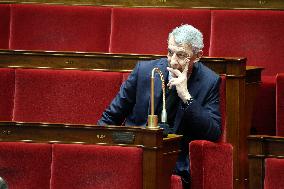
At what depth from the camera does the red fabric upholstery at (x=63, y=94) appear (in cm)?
82

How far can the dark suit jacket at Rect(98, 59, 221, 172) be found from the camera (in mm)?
743

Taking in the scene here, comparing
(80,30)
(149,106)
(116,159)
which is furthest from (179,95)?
(80,30)

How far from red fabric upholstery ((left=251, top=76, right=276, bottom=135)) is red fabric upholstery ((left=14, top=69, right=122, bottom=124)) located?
0.50 ft

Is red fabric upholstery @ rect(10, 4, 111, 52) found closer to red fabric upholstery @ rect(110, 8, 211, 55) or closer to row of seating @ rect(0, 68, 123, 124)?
red fabric upholstery @ rect(110, 8, 211, 55)

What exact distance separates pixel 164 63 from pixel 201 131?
0.08 m

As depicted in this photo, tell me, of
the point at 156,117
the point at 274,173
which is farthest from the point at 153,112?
the point at 274,173

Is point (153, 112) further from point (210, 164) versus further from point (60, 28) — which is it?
point (60, 28)

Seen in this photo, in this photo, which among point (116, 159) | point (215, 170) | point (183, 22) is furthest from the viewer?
point (183, 22)

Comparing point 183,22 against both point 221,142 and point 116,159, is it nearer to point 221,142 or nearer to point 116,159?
point 221,142

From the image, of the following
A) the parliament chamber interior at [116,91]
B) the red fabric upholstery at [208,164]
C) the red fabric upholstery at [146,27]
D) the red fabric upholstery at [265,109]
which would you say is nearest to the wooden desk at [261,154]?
the parliament chamber interior at [116,91]

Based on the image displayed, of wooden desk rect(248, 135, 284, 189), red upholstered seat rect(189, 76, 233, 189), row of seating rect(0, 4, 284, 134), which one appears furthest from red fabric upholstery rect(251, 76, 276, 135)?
wooden desk rect(248, 135, 284, 189)

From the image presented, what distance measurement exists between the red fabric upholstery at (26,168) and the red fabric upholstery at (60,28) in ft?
1.09

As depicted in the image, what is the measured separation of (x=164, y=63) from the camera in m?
0.78

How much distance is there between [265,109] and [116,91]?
16 centimetres
